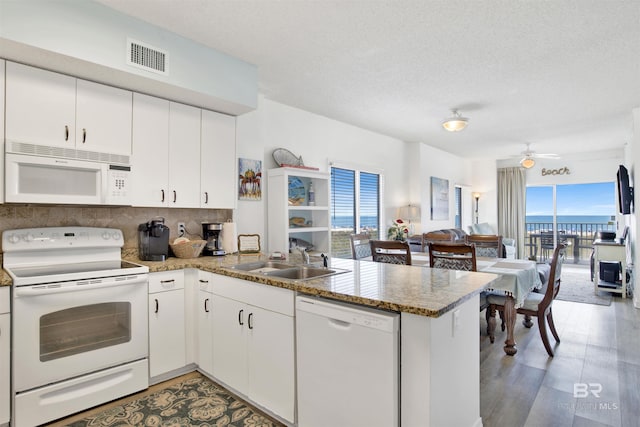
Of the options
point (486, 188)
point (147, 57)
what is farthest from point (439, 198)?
point (147, 57)

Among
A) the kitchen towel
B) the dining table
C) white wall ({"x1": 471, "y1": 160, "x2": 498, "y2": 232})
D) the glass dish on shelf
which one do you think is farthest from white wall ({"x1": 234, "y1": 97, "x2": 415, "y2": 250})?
white wall ({"x1": 471, "y1": 160, "x2": 498, "y2": 232})

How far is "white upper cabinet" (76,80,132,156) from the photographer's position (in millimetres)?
2410

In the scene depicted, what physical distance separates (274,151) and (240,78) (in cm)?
110

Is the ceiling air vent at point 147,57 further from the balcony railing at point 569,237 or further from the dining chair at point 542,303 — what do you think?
the balcony railing at point 569,237

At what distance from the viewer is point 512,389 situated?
2.45 metres

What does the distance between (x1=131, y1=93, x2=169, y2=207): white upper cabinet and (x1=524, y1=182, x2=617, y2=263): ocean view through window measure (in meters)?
8.43

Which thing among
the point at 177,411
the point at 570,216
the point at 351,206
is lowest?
the point at 177,411

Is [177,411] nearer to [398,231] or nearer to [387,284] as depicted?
[387,284]

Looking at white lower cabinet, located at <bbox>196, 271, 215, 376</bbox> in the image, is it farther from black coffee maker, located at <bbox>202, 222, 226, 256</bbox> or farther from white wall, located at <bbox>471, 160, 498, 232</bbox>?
white wall, located at <bbox>471, 160, 498, 232</bbox>

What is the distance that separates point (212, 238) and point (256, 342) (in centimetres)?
137

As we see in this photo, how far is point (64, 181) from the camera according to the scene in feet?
7.73

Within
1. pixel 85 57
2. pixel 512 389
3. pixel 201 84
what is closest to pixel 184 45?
pixel 201 84

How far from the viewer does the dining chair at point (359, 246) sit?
3928 mm

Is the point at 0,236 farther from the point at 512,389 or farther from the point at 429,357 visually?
the point at 512,389
